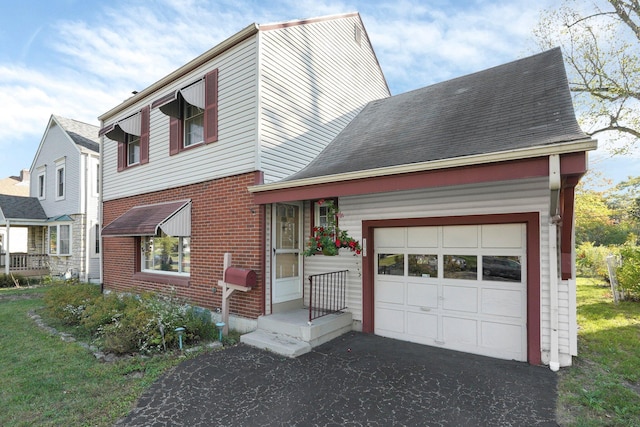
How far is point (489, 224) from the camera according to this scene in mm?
5246

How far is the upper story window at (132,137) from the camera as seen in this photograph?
365 inches

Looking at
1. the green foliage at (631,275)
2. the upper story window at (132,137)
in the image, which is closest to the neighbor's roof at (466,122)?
the upper story window at (132,137)

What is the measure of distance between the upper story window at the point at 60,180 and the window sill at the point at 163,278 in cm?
1017

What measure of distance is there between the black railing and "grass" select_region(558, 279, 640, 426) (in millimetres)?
3657

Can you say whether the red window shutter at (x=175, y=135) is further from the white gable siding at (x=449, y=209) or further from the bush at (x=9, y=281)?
the bush at (x=9, y=281)

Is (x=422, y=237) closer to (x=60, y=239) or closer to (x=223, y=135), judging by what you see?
(x=223, y=135)

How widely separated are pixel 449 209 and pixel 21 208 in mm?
20396

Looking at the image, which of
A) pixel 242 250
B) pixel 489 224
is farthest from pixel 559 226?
pixel 242 250

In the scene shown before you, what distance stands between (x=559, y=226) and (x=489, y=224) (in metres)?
0.91

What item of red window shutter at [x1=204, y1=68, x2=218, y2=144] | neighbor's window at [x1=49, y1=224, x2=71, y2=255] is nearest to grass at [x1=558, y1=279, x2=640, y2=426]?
red window shutter at [x1=204, y1=68, x2=218, y2=144]

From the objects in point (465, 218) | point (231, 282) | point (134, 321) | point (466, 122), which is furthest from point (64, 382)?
point (466, 122)

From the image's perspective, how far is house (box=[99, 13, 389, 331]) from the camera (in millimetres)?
6664

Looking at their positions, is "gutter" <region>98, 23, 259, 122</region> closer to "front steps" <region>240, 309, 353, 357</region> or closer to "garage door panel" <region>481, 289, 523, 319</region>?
"front steps" <region>240, 309, 353, 357</region>

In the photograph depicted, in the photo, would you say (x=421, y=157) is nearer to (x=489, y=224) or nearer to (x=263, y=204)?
(x=489, y=224)
